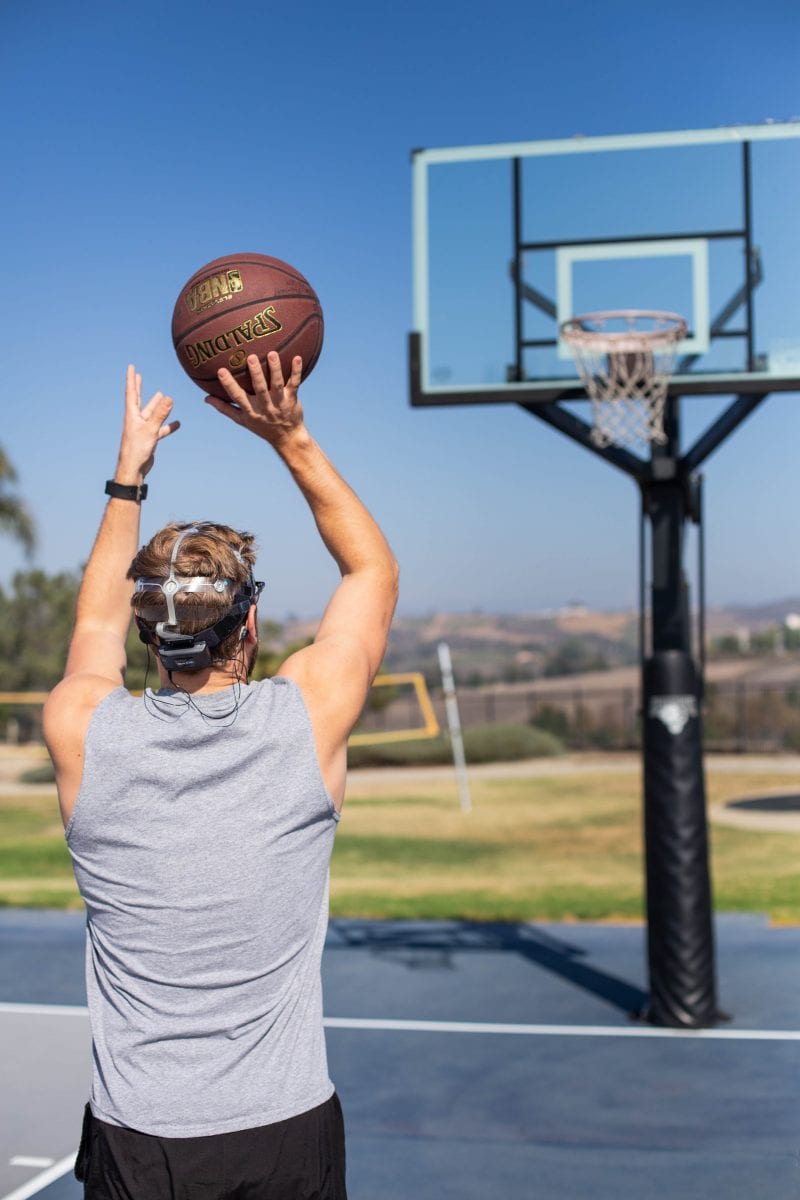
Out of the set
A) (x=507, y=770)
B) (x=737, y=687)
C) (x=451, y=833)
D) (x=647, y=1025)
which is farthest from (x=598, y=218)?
(x=737, y=687)

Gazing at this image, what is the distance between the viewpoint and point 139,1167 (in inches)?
80.4

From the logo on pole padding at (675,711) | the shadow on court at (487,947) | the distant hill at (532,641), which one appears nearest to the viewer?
the logo on pole padding at (675,711)

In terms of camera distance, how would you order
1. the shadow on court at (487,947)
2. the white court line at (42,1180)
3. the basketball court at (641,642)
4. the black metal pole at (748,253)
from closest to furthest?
the white court line at (42,1180)
the basketball court at (641,642)
the black metal pole at (748,253)
the shadow on court at (487,947)

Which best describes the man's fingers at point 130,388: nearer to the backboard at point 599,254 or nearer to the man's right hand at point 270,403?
the man's right hand at point 270,403

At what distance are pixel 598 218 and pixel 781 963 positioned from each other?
15.6 feet

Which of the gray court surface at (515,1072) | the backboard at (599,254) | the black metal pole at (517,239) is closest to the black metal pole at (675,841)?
the gray court surface at (515,1072)

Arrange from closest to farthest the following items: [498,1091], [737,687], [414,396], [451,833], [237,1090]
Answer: [237,1090] < [498,1091] < [414,396] < [451,833] < [737,687]

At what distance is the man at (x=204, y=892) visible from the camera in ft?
6.70

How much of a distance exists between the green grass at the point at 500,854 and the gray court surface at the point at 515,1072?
255 cm

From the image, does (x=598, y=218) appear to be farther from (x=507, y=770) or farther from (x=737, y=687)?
(x=737, y=687)

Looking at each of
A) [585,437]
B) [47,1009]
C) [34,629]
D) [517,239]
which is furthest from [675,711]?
[34,629]

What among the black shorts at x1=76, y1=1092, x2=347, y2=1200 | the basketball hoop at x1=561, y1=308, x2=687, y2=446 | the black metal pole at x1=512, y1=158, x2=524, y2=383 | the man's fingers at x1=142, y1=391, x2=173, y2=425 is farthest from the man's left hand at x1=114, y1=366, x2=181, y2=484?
the black metal pole at x1=512, y1=158, x2=524, y2=383

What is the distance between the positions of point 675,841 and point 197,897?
212 inches

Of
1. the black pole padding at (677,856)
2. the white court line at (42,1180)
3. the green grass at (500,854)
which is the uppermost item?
the black pole padding at (677,856)
